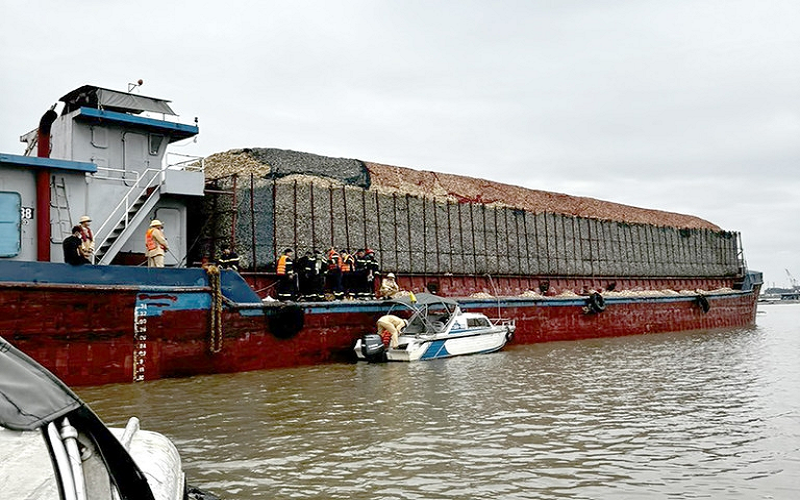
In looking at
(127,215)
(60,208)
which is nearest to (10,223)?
(60,208)

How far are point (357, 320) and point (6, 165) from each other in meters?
8.58

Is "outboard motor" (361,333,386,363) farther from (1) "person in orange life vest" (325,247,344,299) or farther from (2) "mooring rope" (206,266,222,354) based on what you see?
(2) "mooring rope" (206,266,222,354)

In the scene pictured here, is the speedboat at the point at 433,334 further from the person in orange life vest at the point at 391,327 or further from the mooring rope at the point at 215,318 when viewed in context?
the mooring rope at the point at 215,318

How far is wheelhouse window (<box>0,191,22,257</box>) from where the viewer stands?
1299cm

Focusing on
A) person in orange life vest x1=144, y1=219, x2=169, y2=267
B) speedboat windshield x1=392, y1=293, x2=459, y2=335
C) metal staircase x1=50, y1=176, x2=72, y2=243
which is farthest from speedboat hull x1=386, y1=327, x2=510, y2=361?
metal staircase x1=50, y1=176, x2=72, y2=243

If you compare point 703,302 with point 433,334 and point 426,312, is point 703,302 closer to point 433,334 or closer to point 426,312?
point 426,312

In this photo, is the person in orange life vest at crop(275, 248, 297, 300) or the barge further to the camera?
the person in orange life vest at crop(275, 248, 297, 300)

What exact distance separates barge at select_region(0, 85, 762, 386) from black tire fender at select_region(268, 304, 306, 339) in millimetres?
35

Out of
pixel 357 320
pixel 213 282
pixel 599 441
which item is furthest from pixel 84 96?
pixel 599 441

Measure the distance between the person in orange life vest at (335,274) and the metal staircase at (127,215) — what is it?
483 cm

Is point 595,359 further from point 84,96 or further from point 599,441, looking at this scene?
point 84,96

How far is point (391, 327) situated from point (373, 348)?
832 mm

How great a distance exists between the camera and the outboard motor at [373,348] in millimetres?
15852

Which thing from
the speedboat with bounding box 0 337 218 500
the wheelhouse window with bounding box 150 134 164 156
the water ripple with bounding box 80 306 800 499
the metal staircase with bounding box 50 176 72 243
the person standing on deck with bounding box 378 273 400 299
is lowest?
the water ripple with bounding box 80 306 800 499
